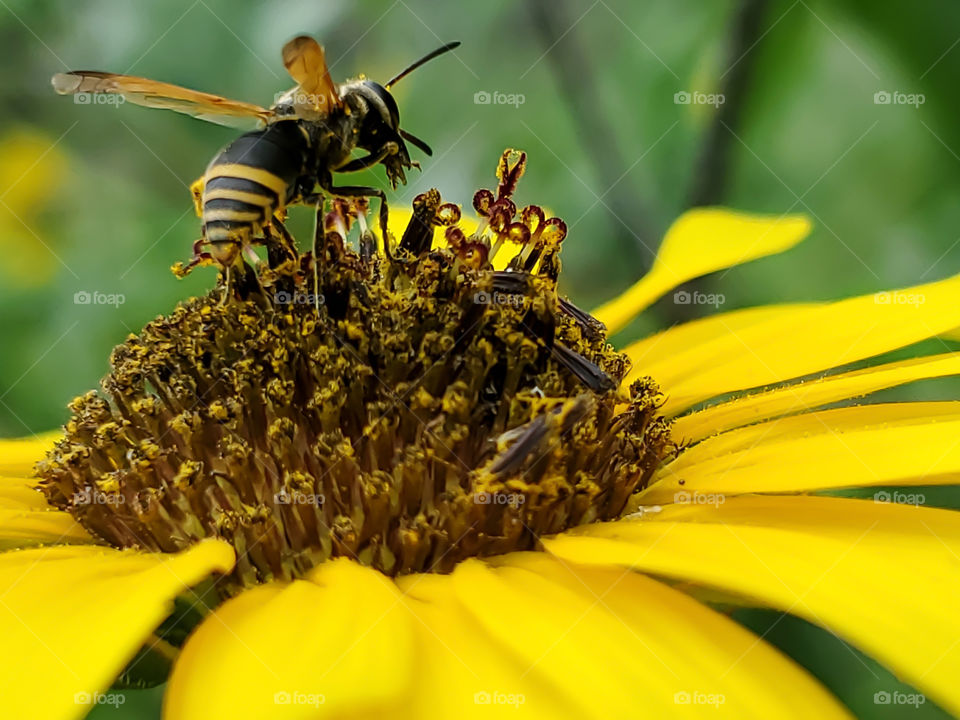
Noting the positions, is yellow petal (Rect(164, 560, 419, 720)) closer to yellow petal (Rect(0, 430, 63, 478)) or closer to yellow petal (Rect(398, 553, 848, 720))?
yellow petal (Rect(398, 553, 848, 720))

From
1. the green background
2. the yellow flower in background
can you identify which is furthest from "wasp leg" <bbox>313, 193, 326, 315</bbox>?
the yellow flower in background

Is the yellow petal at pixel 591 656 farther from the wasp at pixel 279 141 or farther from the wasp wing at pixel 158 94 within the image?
the wasp wing at pixel 158 94

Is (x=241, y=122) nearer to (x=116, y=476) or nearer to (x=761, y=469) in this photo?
(x=116, y=476)

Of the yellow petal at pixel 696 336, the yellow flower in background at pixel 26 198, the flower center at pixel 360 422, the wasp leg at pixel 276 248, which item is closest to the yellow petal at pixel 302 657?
the flower center at pixel 360 422

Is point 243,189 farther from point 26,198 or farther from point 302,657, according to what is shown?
point 26,198

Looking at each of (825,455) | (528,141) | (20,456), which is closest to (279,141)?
(20,456)
